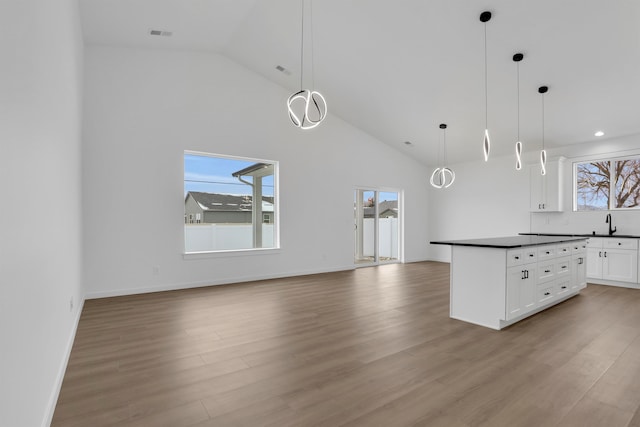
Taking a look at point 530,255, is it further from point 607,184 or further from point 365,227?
point 365,227

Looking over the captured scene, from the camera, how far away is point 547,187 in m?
7.08

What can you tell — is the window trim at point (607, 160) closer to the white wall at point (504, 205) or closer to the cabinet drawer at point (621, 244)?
the white wall at point (504, 205)

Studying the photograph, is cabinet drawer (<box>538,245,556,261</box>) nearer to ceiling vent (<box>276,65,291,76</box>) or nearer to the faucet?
the faucet

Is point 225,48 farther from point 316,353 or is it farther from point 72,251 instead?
point 316,353

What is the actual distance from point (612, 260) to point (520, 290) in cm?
369

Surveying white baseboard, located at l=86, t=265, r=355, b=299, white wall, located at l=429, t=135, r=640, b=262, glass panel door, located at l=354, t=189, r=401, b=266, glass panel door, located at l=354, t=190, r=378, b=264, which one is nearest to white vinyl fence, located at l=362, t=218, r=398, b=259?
glass panel door, located at l=354, t=189, r=401, b=266

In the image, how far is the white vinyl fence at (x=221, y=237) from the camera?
5975 mm

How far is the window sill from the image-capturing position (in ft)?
19.2

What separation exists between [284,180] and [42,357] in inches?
208

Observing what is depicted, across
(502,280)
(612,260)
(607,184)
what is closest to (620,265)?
(612,260)

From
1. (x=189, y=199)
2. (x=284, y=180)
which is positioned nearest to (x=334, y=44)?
(x=284, y=180)

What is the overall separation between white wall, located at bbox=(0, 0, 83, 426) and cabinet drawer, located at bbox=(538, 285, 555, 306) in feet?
16.1

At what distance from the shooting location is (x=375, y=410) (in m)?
2.11

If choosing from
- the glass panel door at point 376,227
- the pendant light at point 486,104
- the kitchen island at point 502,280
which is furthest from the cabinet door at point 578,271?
the glass panel door at point 376,227
